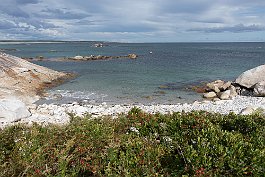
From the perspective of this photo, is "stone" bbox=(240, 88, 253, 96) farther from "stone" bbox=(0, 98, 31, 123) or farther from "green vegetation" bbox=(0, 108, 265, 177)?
"stone" bbox=(0, 98, 31, 123)

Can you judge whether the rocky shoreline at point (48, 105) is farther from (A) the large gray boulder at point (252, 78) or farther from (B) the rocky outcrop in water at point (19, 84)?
(A) the large gray boulder at point (252, 78)

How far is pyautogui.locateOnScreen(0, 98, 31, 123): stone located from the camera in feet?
52.4

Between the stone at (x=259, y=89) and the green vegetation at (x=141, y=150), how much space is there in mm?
16893

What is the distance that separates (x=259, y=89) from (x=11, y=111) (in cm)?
1996

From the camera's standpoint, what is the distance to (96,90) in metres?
28.9

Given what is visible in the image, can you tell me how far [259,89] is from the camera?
2352 centimetres

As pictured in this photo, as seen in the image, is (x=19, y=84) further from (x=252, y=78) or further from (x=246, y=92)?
(x=252, y=78)

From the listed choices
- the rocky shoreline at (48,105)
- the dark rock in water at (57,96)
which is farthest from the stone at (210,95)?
the dark rock in water at (57,96)

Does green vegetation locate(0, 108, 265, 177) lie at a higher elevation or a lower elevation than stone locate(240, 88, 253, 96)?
higher

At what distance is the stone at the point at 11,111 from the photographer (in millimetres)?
15975

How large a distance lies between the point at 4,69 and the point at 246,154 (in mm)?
27551

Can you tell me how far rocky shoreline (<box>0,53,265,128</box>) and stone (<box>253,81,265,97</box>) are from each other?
11 cm

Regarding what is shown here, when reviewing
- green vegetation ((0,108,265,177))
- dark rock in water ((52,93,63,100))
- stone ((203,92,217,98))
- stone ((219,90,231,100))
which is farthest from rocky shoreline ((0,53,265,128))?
green vegetation ((0,108,265,177))

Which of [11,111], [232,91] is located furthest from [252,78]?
[11,111]
